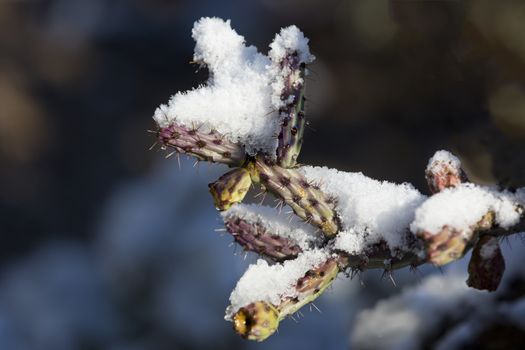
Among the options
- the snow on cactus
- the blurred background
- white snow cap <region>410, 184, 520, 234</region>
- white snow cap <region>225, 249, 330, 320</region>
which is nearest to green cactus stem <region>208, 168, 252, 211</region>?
the snow on cactus

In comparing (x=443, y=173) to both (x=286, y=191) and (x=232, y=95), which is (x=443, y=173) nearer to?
(x=286, y=191)

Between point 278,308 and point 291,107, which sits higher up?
point 291,107

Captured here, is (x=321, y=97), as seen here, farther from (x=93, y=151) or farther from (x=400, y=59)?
(x=93, y=151)

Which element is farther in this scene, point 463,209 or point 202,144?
point 202,144

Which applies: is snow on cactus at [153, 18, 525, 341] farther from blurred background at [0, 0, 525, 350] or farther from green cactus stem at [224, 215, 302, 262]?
blurred background at [0, 0, 525, 350]

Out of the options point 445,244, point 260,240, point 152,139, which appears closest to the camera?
point 445,244

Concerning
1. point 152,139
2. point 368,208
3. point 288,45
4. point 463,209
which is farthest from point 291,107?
point 152,139
